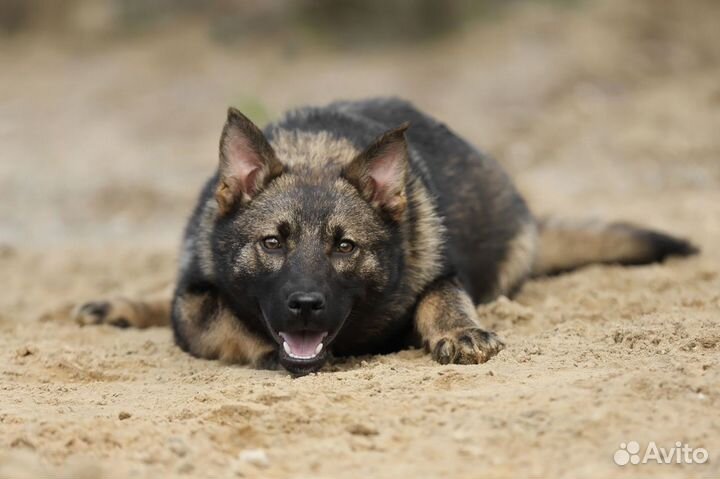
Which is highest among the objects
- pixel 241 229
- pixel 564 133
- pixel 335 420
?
pixel 564 133

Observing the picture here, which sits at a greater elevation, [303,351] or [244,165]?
[244,165]

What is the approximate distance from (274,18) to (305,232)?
10639 millimetres

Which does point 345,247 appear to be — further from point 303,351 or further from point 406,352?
point 406,352

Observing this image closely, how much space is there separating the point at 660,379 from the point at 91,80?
12.1 meters

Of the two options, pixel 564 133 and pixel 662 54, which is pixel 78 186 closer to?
pixel 564 133

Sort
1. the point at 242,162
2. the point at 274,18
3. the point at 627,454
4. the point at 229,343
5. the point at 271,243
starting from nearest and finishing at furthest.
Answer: the point at 627,454
the point at 271,243
the point at 242,162
the point at 229,343
the point at 274,18

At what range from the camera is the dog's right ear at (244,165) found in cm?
594

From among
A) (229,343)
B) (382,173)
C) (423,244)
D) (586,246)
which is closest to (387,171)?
(382,173)

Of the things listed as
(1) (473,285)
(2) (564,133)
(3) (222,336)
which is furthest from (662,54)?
(3) (222,336)

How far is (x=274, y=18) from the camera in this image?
15.8m

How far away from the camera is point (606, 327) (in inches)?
235

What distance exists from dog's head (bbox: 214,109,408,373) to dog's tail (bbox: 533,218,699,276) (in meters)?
2.45

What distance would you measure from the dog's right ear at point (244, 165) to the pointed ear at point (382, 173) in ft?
1.36

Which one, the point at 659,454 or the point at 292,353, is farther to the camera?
the point at 292,353
